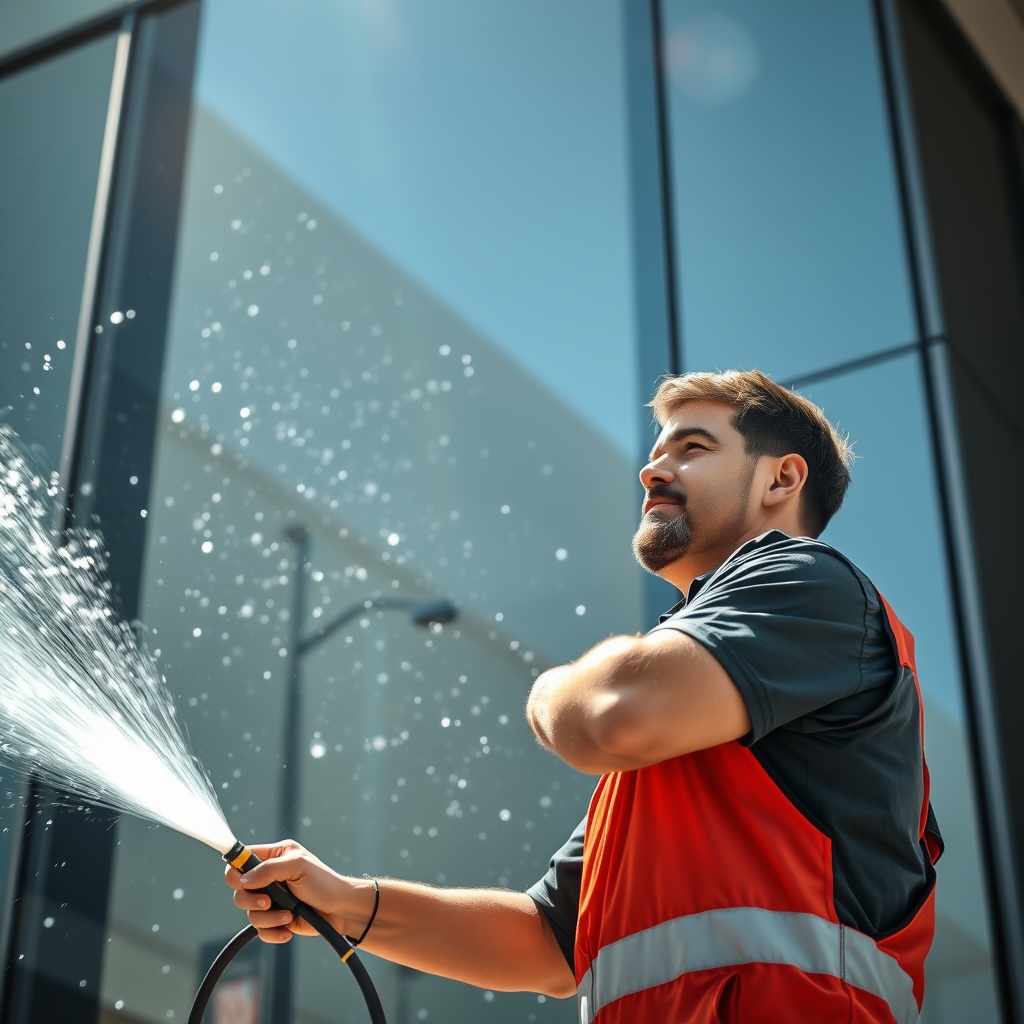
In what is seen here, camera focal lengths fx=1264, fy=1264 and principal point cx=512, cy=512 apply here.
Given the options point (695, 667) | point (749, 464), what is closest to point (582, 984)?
point (695, 667)

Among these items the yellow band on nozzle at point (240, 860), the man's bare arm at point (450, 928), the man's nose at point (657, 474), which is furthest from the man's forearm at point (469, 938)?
the man's nose at point (657, 474)

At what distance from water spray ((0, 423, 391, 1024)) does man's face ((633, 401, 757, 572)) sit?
676 millimetres

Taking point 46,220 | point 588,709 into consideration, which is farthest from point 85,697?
point 46,220

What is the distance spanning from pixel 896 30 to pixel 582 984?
2.62m

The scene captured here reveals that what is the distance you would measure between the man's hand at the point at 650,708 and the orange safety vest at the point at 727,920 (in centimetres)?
11

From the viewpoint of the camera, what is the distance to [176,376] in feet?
12.3

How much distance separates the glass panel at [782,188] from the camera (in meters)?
3.01

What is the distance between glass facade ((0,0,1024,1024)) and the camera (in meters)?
3.04

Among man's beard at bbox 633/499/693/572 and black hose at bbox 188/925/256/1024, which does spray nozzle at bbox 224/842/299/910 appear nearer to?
black hose at bbox 188/925/256/1024

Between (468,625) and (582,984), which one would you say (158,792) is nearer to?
(582,984)

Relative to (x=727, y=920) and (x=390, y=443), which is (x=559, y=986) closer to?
(x=727, y=920)

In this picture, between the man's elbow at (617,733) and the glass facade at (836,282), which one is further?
the glass facade at (836,282)

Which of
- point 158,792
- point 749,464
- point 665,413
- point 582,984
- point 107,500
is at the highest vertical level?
point 107,500

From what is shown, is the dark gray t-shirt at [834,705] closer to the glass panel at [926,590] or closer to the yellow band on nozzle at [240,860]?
the yellow band on nozzle at [240,860]
